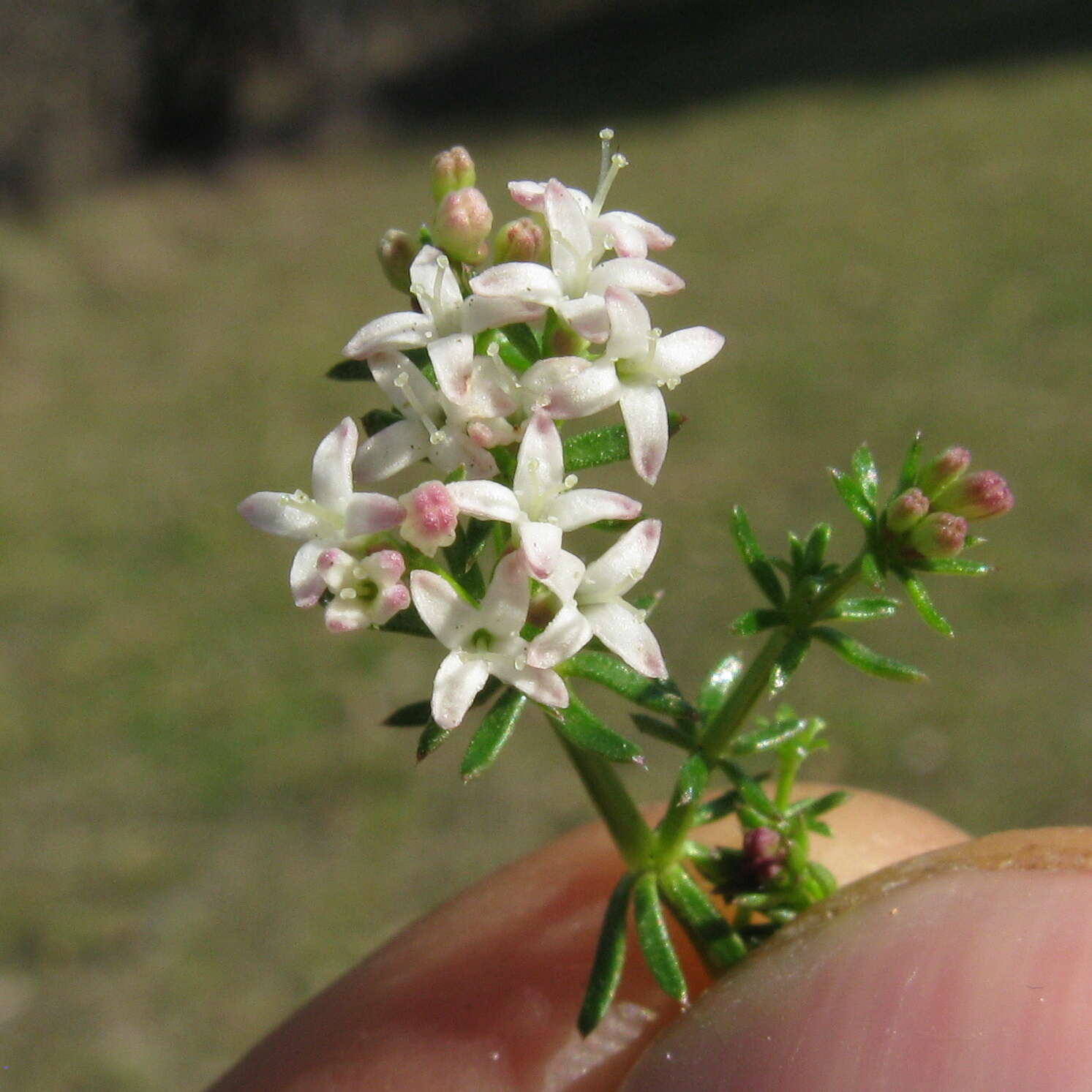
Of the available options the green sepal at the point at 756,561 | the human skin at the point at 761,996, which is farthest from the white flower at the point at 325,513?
the human skin at the point at 761,996

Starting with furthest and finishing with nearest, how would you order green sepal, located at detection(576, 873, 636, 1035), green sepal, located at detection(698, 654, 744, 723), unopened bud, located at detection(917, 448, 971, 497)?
1. green sepal, located at detection(698, 654, 744, 723)
2. green sepal, located at detection(576, 873, 636, 1035)
3. unopened bud, located at detection(917, 448, 971, 497)

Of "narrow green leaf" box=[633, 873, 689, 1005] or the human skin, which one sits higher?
"narrow green leaf" box=[633, 873, 689, 1005]

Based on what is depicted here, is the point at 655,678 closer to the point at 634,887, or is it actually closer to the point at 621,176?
the point at 634,887

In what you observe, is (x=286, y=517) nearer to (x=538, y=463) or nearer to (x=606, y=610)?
(x=538, y=463)

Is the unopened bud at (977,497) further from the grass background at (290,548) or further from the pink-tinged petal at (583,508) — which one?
the grass background at (290,548)

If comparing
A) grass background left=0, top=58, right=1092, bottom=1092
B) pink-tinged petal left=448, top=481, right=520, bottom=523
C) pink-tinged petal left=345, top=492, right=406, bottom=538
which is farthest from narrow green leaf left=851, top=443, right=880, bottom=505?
grass background left=0, top=58, right=1092, bottom=1092

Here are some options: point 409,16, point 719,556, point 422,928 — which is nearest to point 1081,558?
point 719,556

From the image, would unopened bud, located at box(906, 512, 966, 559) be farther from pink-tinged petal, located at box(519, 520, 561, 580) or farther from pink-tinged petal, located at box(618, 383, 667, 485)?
pink-tinged petal, located at box(519, 520, 561, 580)
